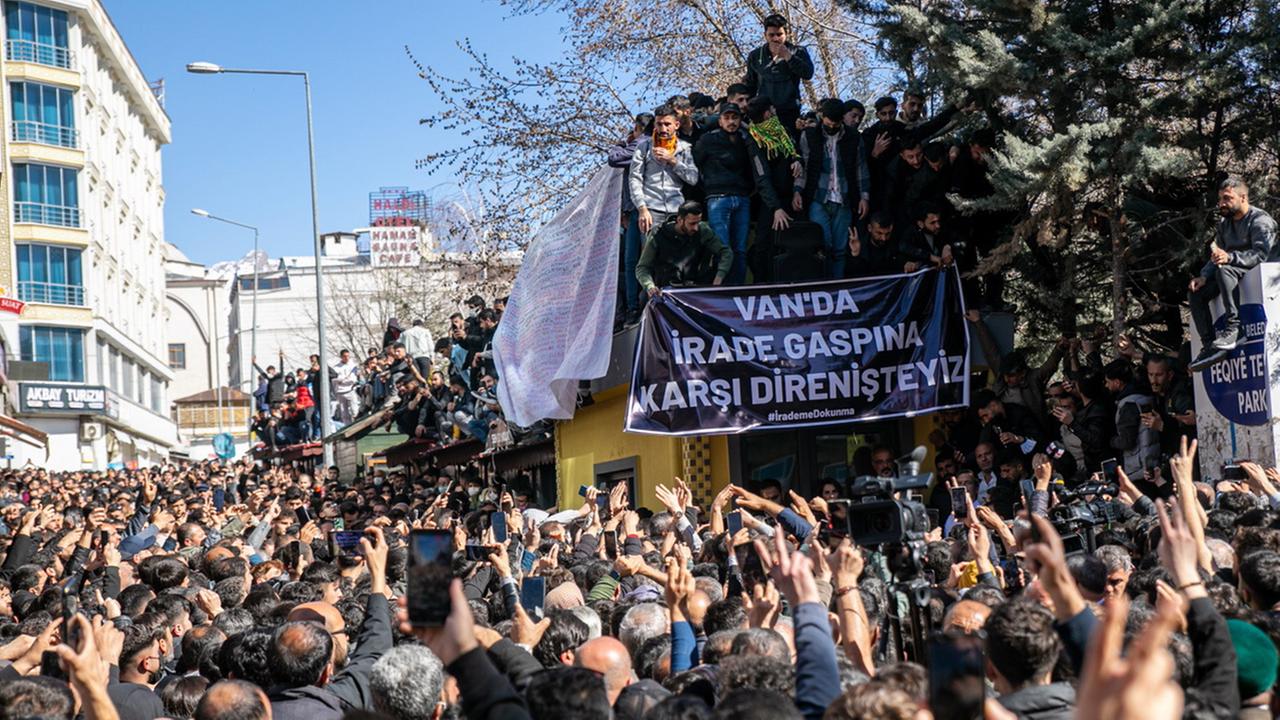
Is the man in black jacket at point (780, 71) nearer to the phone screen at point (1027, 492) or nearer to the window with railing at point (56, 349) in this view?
the phone screen at point (1027, 492)

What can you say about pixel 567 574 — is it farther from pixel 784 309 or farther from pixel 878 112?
pixel 878 112

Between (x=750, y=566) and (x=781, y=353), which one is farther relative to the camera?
(x=781, y=353)

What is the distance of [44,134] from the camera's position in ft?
187

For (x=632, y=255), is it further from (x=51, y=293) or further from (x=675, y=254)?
(x=51, y=293)

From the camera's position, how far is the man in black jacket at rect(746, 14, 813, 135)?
51.1 ft

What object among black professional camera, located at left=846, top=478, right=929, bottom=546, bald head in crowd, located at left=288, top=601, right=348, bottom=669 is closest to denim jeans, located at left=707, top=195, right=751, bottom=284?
bald head in crowd, located at left=288, top=601, right=348, bottom=669

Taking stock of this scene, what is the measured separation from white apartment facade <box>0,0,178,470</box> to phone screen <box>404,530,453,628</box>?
172 feet

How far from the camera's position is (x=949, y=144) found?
47.2 ft

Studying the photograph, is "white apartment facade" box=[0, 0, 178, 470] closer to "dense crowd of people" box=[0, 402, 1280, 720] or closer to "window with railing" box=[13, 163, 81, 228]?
"window with railing" box=[13, 163, 81, 228]

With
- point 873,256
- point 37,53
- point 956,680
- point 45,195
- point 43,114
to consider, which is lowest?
point 956,680

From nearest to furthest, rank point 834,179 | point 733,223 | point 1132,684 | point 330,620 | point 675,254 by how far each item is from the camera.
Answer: point 1132,684
point 330,620
point 834,179
point 675,254
point 733,223

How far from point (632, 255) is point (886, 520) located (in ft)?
34.1

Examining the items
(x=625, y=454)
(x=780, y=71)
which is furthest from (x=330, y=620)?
(x=625, y=454)

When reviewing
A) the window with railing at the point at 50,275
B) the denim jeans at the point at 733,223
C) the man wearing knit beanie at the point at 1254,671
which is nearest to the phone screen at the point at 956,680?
the man wearing knit beanie at the point at 1254,671
